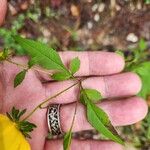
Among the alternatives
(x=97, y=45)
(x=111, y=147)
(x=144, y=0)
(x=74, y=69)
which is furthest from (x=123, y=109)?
(x=144, y=0)

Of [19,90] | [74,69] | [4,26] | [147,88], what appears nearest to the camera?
[74,69]

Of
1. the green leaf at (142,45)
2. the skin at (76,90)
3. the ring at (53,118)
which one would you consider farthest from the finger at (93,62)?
the green leaf at (142,45)

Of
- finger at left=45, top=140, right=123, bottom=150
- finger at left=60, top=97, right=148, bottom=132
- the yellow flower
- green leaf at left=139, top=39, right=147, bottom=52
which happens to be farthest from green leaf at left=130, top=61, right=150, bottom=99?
the yellow flower

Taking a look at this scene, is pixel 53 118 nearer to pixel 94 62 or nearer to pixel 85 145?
pixel 85 145

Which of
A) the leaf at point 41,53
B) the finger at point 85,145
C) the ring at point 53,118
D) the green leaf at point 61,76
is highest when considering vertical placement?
the leaf at point 41,53

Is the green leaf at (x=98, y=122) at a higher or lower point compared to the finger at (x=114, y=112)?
higher

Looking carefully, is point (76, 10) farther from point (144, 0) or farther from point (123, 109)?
point (123, 109)

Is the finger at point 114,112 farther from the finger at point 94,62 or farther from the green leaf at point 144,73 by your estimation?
the green leaf at point 144,73
